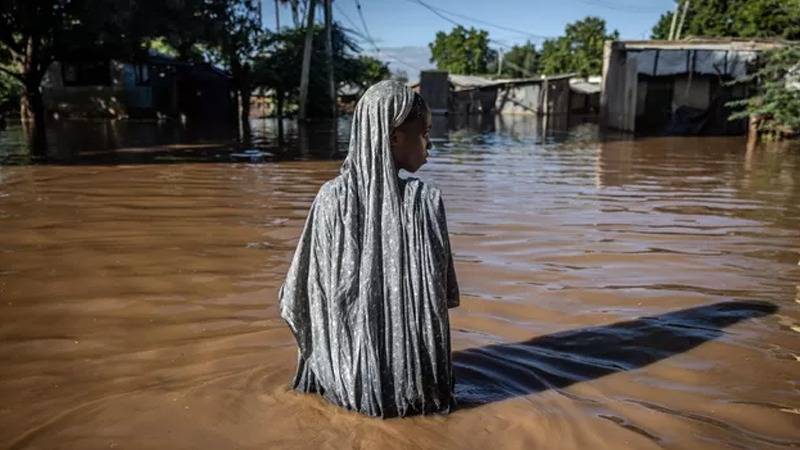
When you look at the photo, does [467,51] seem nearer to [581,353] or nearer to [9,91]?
[9,91]

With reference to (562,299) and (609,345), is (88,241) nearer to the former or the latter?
(562,299)

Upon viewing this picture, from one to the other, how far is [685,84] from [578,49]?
36344 millimetres

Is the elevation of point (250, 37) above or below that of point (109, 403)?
above

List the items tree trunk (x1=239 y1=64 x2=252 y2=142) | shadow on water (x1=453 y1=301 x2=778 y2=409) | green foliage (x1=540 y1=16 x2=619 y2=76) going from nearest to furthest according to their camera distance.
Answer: shadow on water (x1=453 y1=301 x2=778 y2=409), tree trunk (x1=239 y1=64 x2=252 y2=142), green foliage (x1=540 y1=16 x2=619 y2=76)

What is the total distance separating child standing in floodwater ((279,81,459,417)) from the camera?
7.68 feet

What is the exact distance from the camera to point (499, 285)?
4484 mm

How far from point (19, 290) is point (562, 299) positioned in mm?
3522

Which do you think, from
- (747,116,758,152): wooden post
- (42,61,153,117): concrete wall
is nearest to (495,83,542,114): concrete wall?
(747,116,758,152): wooden post

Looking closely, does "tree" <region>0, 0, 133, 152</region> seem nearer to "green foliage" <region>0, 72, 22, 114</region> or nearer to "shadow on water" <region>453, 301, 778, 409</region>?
"green foliage" <region>0, 72, 22, 114</region>

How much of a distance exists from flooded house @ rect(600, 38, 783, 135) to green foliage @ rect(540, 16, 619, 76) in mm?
26279

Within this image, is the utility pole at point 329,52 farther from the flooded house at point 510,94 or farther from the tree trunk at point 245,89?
the flooded house at point 510,94

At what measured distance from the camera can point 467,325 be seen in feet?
12.3

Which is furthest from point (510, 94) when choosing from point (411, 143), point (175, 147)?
point (411, 143)

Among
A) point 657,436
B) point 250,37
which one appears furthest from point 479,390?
point 250,37
